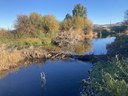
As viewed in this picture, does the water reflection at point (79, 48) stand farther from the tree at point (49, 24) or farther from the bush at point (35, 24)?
the tree at point (49, 24)

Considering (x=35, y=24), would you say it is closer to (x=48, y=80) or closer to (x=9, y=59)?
(x=9, y=59)

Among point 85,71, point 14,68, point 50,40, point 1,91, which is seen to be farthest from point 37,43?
point 1,91

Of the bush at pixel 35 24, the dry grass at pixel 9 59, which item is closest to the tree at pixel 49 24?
the bush at pixel 35 24

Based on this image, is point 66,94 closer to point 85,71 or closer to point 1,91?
point 1,91

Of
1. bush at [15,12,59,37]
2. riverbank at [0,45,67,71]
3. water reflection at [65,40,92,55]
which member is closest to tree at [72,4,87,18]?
bush at [15,12,59,37]

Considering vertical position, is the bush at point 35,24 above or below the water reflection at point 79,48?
above

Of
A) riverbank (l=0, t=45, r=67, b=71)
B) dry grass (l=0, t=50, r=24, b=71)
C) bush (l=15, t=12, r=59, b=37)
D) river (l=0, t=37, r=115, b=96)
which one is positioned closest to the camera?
river (l=0, t=37, r=115, b=96)

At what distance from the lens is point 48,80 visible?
634 inches

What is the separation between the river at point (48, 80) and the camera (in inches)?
550

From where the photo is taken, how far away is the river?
45.8 feet

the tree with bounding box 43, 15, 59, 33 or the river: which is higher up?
the tree with bounding box 43, 15, 59, 33

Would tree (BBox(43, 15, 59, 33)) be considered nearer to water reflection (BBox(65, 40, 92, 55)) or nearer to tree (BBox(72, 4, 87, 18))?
water reflection (BBox(65, 40, 92, 55))

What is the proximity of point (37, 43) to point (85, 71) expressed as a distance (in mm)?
17544

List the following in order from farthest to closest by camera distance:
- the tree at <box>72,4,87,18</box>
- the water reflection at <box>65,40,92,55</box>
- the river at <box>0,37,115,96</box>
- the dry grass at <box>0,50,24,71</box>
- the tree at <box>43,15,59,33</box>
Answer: the tree at <box>72,4,87,18</box>, the tree at <box>43,15,59,33</box>, the water reflection at <box>65,40,92,55</box>, the dry grass at <box>0,50,24,71</box>, the river at <box>0,37,115,96</box>
